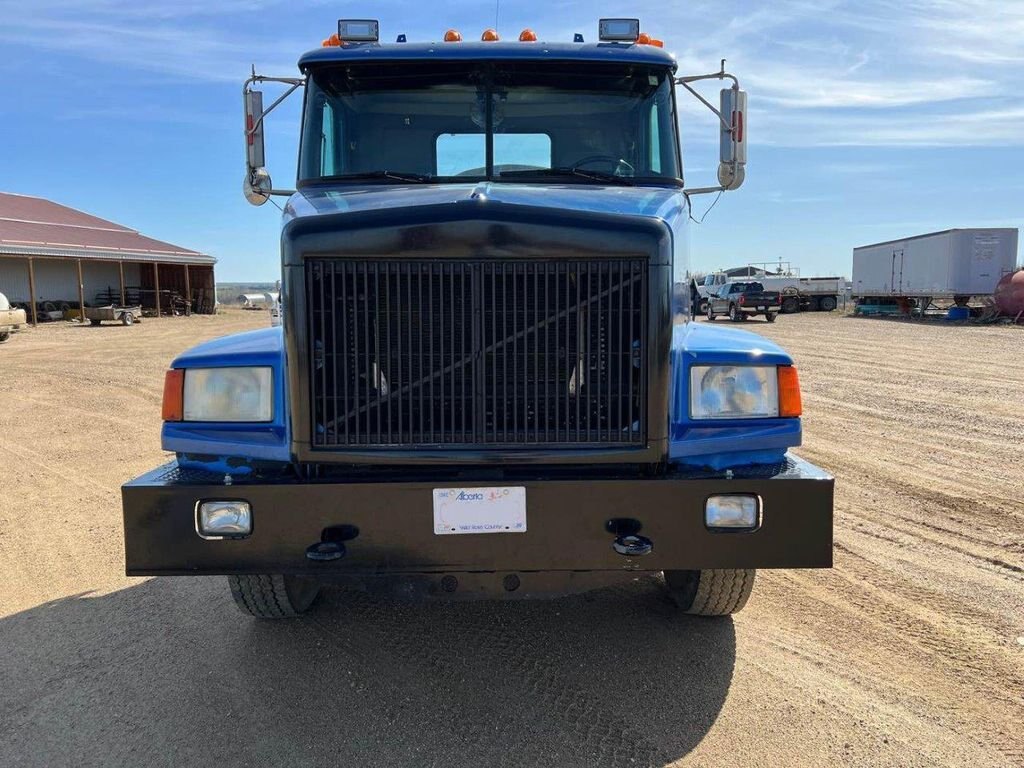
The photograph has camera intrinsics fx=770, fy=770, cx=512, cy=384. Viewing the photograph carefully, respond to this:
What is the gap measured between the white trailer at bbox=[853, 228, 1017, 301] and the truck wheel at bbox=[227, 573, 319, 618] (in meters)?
32.9

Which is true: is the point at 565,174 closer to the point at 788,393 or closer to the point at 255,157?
the point at 788,393

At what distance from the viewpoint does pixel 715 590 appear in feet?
11.7

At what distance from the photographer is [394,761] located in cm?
271

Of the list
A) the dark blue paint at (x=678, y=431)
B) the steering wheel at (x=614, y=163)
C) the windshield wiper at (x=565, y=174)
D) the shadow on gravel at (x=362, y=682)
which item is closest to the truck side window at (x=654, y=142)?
the steering wheel at (x=614, y=163)

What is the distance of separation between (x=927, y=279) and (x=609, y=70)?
33.3 metres

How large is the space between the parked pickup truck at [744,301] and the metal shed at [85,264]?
24.6 meters

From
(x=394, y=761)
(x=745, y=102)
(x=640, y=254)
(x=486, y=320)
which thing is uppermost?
(x=745, y=102)

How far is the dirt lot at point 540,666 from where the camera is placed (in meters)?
2.80

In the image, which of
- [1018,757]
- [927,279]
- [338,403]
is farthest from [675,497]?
[927,279]

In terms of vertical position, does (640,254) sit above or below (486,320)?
above

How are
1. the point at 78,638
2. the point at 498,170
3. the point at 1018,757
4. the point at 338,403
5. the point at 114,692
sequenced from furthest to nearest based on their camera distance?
the point at 498,170 < the point at 78,638 < the point at 114,692 < the point at 338,403 < the point at 1018,757

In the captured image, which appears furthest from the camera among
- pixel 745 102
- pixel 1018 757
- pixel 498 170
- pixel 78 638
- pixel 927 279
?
pixel 927 279

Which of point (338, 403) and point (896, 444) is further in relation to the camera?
point (896, 444)

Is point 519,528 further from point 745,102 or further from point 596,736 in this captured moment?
point 745,102
